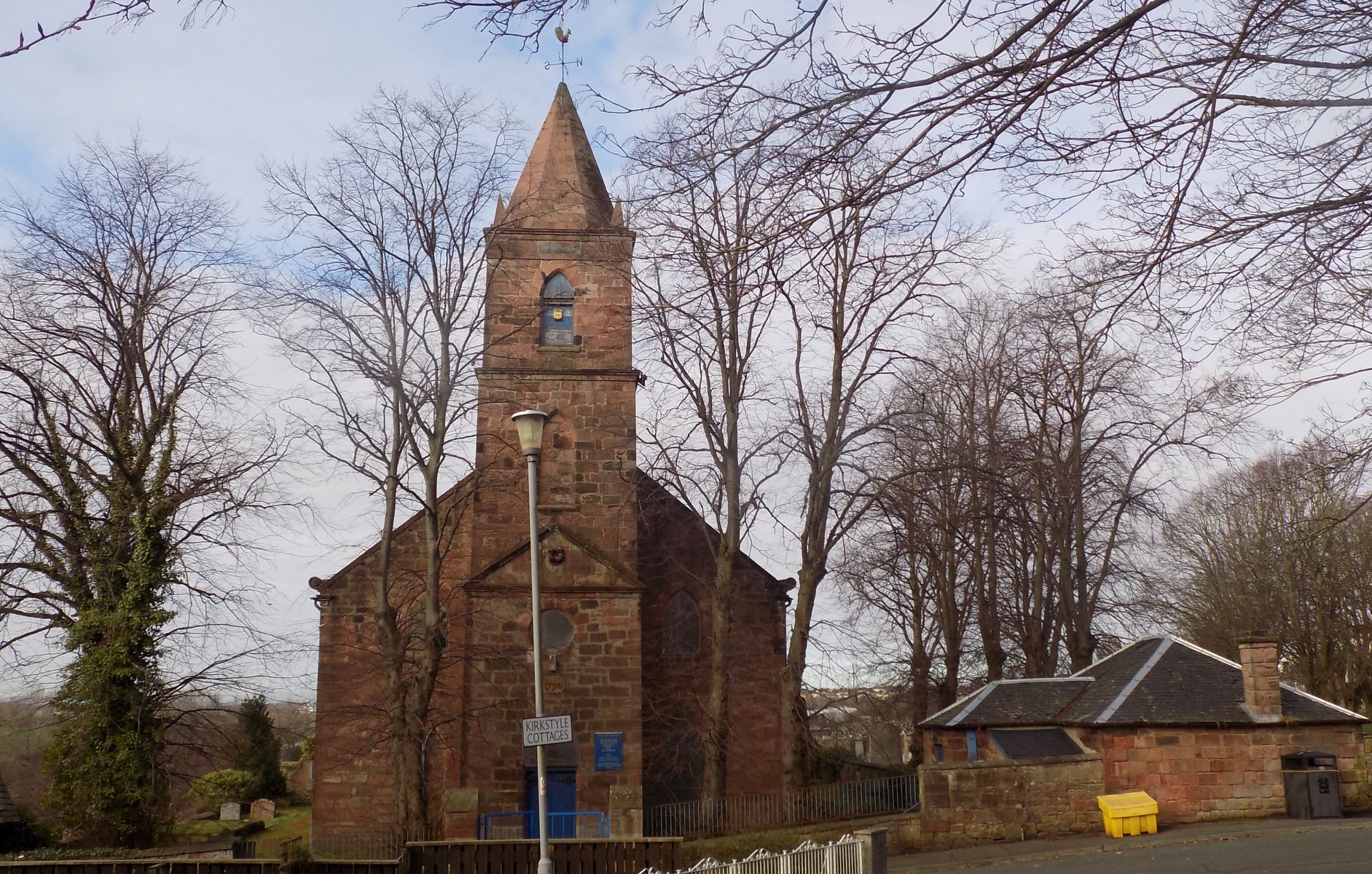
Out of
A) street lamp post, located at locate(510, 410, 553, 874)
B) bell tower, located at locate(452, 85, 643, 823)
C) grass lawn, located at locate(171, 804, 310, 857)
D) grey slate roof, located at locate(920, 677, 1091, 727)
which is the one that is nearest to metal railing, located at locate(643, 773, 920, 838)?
bell tower, located at locate(452, 85, 643, 823)

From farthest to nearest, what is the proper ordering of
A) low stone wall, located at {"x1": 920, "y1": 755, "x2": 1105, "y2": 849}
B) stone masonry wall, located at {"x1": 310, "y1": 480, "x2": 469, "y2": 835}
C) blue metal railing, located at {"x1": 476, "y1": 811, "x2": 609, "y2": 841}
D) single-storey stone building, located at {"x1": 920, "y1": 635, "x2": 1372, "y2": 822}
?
stone masonry wall, located at {"x1": 310, "y1": 480, "x2": 469, "y2": 835} < single-storey stone building, located at {"x1": 920, "y1": 635, "x2": 1372, "y2": 822} < blue metal railing, located at {"x1": 476, "y1": 811, "x2": 609, "y2": 841} < low stone wall, located at {"x1": 920, "y1": 755, "x2": 1105, "y2": 849}

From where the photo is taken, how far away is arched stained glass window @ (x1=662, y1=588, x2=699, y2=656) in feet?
83.9

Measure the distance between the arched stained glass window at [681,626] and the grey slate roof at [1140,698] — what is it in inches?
244

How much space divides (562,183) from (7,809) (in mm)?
17504

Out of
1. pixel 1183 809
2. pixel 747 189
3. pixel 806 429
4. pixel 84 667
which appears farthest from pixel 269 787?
pixel 747 189

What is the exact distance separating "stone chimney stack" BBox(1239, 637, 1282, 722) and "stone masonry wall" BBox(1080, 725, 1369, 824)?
39 centimetres

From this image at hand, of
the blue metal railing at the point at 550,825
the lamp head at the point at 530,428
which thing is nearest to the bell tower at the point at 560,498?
the blue metal railing at the point at 550,825

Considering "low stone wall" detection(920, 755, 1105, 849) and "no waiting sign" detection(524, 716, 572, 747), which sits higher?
"no waiting sign" detection(524, 716, 572, 747)

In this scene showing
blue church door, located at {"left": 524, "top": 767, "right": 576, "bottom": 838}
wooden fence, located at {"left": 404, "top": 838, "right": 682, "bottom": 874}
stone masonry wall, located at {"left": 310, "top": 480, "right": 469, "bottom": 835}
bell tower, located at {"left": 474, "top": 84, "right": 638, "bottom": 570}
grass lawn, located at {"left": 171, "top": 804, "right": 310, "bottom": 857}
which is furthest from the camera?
grass lawn, located at {"left": 171, "top": 804, "right": 310, "bottom": 857}

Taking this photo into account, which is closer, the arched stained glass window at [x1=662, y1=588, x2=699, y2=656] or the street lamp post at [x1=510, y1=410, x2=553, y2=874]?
the street lamp post at [x1=510, y1=410, x2=553, y2=874]

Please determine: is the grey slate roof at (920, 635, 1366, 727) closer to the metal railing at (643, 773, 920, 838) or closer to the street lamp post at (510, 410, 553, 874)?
the metal railing at (643, 773, 920, 838)

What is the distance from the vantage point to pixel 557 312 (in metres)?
25.6

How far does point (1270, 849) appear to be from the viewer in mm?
17266

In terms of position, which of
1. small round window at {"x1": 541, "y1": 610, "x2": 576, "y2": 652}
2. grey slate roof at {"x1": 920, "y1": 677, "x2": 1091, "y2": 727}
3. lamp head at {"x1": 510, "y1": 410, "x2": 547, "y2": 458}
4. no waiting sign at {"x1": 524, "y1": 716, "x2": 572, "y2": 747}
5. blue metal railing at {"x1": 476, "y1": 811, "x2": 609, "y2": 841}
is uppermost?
lamp head at {"x1": 510, "y1": 410, "x2": 547, "y2": 458}
